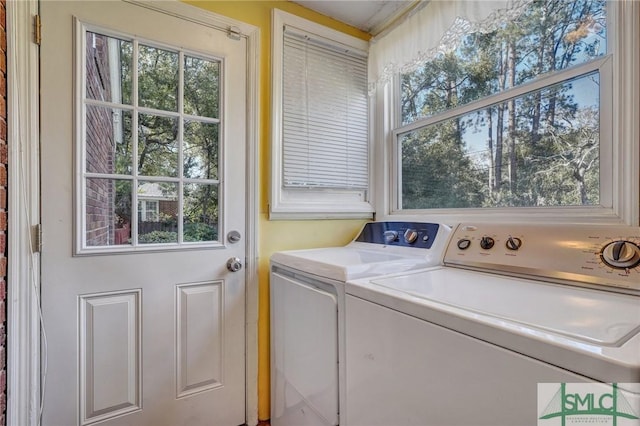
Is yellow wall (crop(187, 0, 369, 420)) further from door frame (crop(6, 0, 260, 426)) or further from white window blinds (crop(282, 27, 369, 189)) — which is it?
door frame (crop(6, 0, 260, 426))

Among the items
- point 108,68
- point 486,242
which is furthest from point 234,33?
point 486,242

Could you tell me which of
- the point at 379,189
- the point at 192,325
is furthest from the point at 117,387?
the point at 379,189

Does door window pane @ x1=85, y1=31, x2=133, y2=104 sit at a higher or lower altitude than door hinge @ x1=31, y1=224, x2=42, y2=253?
higher

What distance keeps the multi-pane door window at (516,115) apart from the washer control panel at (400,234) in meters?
0.21

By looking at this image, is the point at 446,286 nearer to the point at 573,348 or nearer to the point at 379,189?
the point at 573,348

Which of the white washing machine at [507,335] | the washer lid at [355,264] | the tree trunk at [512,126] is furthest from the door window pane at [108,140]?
the tree trunk at [512,126]

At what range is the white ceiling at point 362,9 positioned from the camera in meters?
1.76

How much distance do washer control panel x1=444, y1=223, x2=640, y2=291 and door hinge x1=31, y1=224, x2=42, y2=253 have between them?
1640 mm

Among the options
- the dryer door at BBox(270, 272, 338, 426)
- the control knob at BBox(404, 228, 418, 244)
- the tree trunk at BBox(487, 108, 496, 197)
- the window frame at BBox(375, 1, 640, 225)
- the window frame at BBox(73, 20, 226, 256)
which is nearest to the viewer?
the window frame at BBox(375, 1, 640, 225)

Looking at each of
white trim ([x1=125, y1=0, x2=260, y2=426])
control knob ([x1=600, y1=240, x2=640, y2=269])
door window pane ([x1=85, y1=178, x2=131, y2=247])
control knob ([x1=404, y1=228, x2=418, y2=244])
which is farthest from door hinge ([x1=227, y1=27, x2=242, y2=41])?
A: control knob ([x1=600, y1=240, x2=640, y2=269])

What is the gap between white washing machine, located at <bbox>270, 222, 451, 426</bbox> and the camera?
1.15 metres

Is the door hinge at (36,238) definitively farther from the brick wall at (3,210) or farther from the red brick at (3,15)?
the red brick at (3,15)

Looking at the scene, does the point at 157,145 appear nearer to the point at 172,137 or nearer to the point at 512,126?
the point at 172,137

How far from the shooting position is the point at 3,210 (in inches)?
43.1
